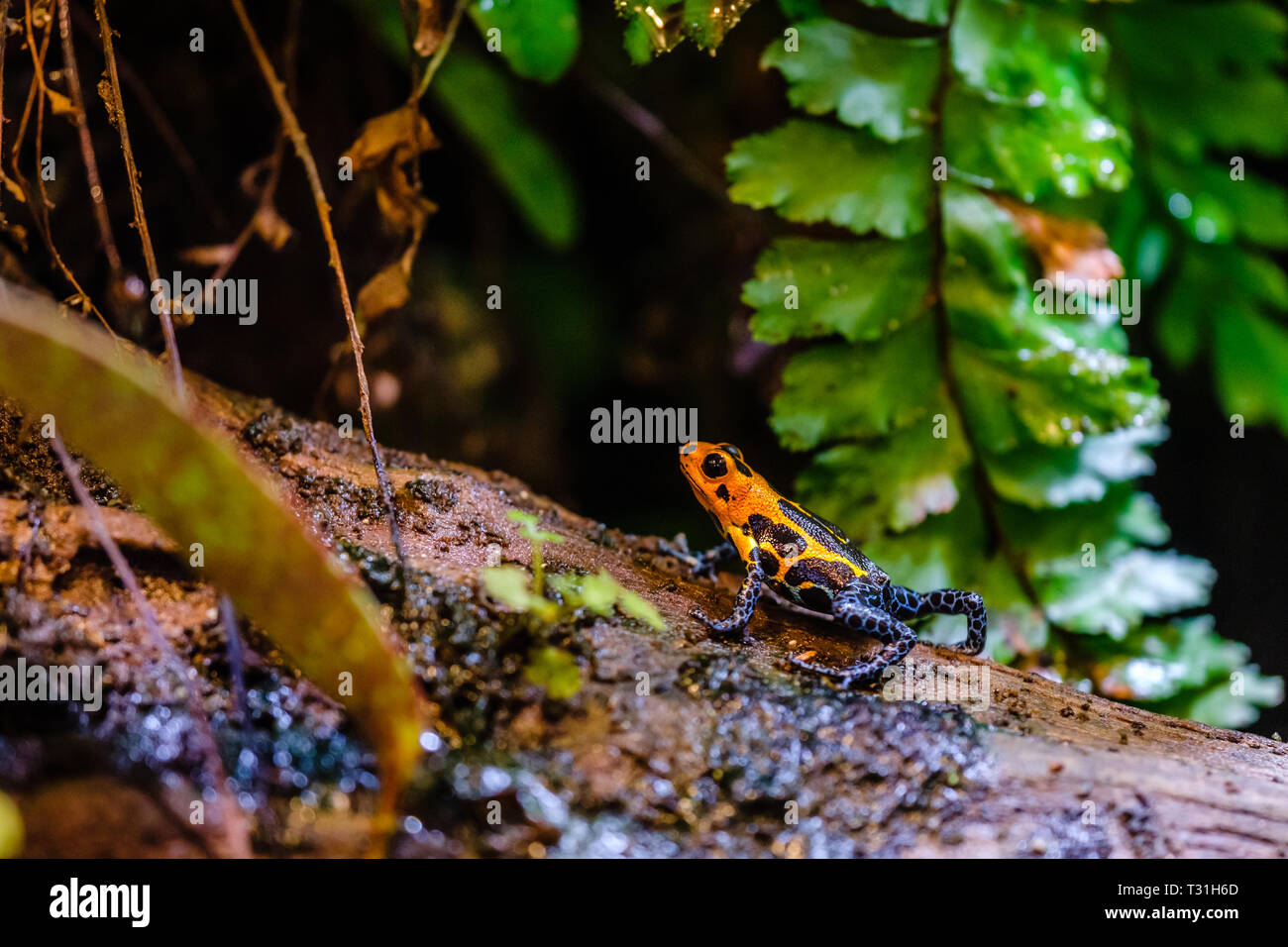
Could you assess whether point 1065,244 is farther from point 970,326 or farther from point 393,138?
point 393,138

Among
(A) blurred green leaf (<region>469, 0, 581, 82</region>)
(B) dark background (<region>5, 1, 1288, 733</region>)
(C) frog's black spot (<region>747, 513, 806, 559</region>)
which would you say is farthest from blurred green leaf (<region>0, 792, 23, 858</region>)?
(A) blurred green leaf (<region>469, 0, 581, 82</region>)
